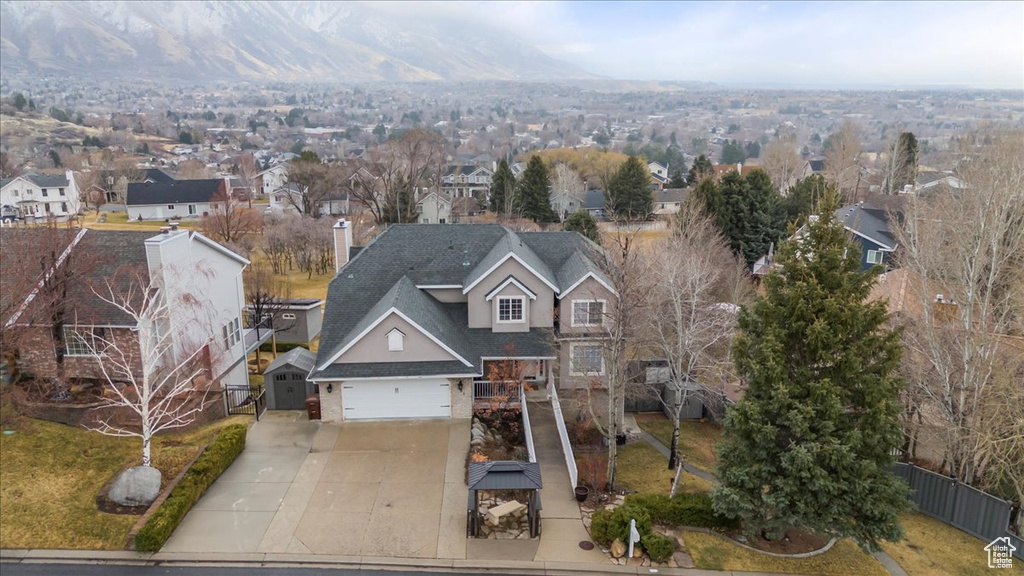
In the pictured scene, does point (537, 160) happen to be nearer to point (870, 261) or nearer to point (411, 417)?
point (870, 261)

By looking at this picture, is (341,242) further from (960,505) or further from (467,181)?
(467,181)

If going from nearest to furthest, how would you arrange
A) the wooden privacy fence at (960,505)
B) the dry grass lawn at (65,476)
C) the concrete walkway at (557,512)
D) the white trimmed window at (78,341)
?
1. the concrete walkway at (557,512)
2. the dry grass lawn at (65,476)
3. the wooden privacy fence at (960,505)
4. the white trimmed window at (78,341)

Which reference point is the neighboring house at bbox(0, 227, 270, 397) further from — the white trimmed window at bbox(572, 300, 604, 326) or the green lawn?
the green lawn

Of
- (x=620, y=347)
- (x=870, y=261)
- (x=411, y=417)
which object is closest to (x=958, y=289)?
(x=620, y=347)

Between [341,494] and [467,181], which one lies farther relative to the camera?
[467,181]

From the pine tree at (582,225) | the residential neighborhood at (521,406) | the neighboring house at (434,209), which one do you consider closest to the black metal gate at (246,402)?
the residential neighborhood at (521,406)

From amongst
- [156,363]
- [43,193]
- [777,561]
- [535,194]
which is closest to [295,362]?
[156,363]

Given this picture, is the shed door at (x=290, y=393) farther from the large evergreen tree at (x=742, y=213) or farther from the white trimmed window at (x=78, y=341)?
the large evergreen tree at (x=742, y=213)
